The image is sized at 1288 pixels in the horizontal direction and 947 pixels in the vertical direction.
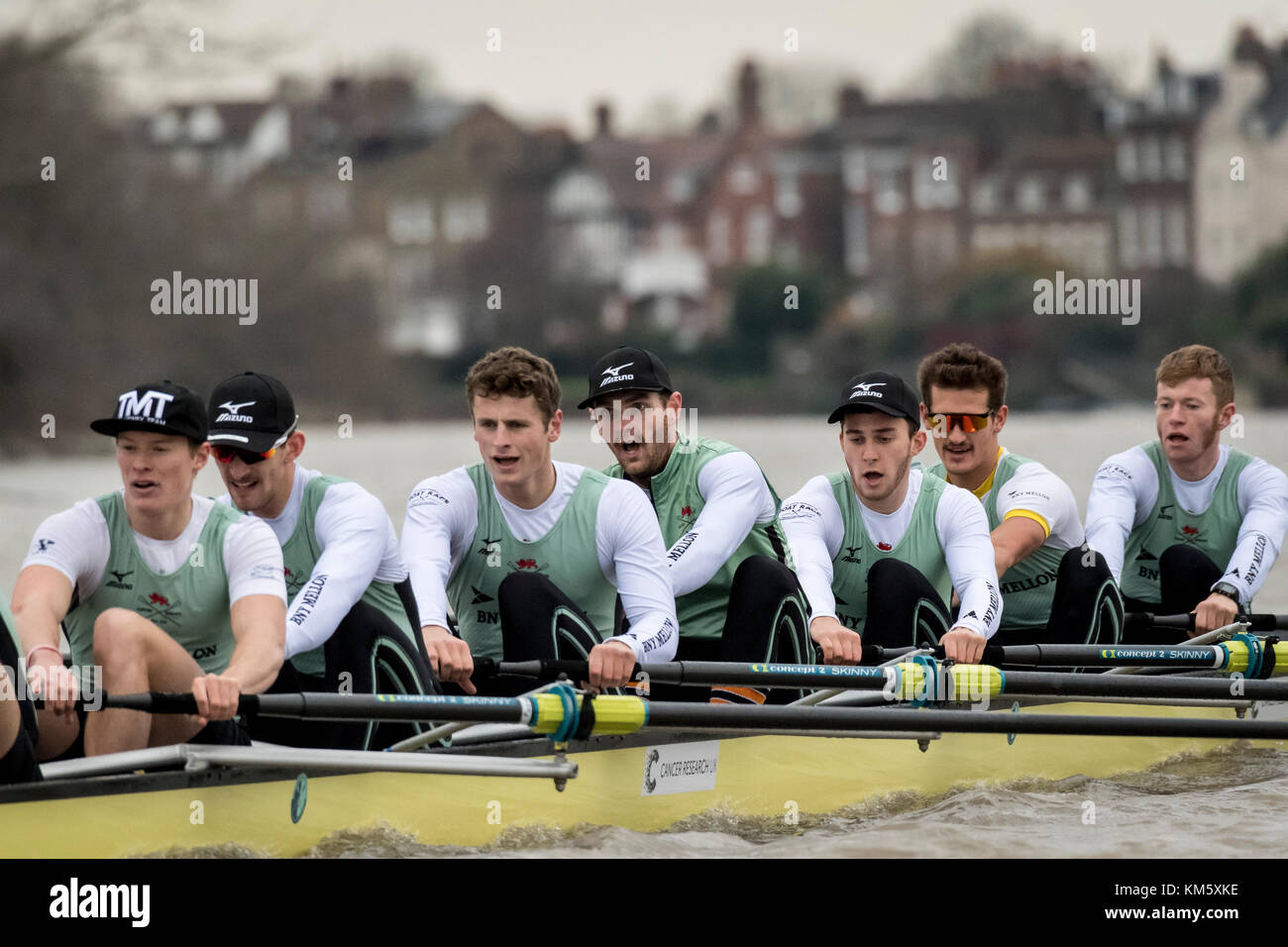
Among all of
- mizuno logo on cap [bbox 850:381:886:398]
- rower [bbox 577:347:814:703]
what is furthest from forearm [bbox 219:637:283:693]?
mizuno logo on cap [bbox 850:381:886:398]

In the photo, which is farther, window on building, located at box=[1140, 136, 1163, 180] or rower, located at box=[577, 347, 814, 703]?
window on building, located at box=[1140, 136, 1163, 180]

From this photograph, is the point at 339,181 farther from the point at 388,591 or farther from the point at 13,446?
the point at 388,591

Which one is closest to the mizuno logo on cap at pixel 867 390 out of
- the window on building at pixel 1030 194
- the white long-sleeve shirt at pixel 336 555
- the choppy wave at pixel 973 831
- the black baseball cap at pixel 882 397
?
the black baseball cap at pixel 882 397

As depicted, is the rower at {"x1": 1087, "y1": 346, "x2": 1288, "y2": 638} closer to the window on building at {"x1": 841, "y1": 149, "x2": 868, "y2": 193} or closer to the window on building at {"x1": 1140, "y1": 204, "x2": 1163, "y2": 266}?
the window on building at {"x1": 1140, "y1": 204, "x2": 1163, "y2": 266}

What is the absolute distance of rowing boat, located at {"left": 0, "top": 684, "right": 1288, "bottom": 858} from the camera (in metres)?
3.93

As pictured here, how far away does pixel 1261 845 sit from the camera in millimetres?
5430

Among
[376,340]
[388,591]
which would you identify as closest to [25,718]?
[388,591]

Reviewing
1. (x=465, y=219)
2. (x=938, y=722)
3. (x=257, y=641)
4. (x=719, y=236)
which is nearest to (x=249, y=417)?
(x=257, y=641)

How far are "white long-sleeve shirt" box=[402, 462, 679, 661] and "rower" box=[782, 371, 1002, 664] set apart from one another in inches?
24.9

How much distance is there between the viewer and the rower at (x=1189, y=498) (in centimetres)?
689

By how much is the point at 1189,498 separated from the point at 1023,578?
1140 mm

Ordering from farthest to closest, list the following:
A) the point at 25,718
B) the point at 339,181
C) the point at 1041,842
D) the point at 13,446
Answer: the point at 339,181, the point at 13,446, the point at 1041,842, the point at 25,718
